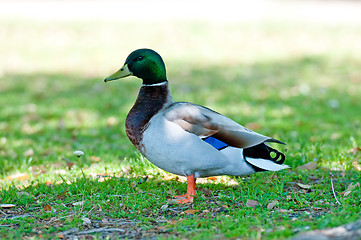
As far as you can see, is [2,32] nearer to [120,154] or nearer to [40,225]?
[120,154]

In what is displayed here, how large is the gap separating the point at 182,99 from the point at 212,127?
419cm

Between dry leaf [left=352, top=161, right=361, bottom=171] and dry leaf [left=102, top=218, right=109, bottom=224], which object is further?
dry leaf [left=352, top=161, right=361, bottom=171]

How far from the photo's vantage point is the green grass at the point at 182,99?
137 inches

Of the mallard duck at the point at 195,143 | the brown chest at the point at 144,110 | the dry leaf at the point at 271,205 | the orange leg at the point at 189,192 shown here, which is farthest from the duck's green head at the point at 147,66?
the dry leaf at the point at 271,205

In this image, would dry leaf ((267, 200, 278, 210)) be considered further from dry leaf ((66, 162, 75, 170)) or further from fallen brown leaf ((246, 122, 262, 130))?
fallen brown leaf ((246, 122, 262, 130))

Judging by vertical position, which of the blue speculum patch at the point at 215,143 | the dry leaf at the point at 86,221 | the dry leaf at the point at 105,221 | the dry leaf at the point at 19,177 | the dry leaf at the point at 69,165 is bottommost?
the dry leaf at the point at 105,221

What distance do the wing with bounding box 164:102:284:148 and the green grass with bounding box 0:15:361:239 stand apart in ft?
1.42

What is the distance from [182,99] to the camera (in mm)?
7875

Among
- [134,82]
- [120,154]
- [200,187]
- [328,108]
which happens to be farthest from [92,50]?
[200,187]

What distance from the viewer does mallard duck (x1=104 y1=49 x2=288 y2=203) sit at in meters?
3.65

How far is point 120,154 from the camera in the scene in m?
5.34

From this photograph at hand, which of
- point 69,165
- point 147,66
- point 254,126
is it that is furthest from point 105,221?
point 254,126

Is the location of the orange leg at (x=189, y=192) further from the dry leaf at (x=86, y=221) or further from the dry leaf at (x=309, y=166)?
the dry leaf at (x=309, y=166)

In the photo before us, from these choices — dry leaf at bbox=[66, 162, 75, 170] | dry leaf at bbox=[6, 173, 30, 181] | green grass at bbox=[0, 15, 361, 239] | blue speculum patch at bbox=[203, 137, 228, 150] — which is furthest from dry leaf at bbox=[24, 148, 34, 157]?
blue speculum patch at bbox=[203, 137, 228, 150]
